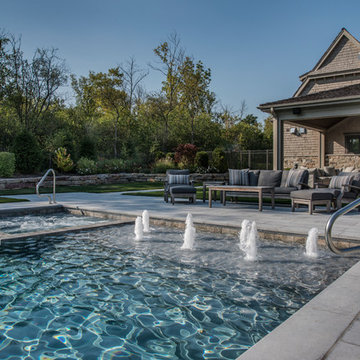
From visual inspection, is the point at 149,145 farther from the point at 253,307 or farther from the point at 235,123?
Answer: the point at 253,307

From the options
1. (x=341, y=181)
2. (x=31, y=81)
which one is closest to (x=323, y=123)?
(x=341, y=181)

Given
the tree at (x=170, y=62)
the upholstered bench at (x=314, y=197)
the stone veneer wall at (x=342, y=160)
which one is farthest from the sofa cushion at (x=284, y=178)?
the tree at (x=170, y=62)

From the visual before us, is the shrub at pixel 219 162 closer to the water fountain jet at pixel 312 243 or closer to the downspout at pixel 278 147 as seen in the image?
the downspout at pixel 278 147

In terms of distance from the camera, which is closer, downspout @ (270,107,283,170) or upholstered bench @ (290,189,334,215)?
upholstered bench @ (290,189,334,215)

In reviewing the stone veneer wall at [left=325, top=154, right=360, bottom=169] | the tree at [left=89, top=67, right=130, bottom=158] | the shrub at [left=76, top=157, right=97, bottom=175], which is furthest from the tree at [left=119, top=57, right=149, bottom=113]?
the stone veneer wall at [left=325, top=154, right=360, bottom=169]

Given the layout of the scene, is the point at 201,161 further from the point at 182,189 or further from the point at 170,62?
the point at 182,189

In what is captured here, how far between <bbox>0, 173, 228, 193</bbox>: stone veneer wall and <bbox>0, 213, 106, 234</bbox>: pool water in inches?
245

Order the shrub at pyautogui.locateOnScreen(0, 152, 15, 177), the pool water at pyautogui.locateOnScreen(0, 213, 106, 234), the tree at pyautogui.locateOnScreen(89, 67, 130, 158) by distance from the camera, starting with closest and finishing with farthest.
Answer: the pool water at pyautogui.locateOnScreen(0, 213, 106, 234) → the shrub at pyautogui.locateOnScreen(0, 152, 15, 177) → the tree at pyautogui.locateOnScreen(89, 67, 130, 158)

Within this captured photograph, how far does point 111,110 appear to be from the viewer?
956 inches

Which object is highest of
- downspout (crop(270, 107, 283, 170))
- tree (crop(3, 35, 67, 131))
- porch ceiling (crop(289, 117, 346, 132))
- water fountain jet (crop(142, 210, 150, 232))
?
tree (crop(3, 35, 67, 131))

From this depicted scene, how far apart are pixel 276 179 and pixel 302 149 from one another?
9.70m

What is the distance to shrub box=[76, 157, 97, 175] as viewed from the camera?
1592cm

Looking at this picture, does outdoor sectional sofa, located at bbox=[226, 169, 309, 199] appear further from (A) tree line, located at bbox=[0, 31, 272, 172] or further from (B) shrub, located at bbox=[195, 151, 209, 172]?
(A) tree line, located at bbox=[0, 31, 272, 172]

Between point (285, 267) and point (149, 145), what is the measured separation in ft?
58.1
